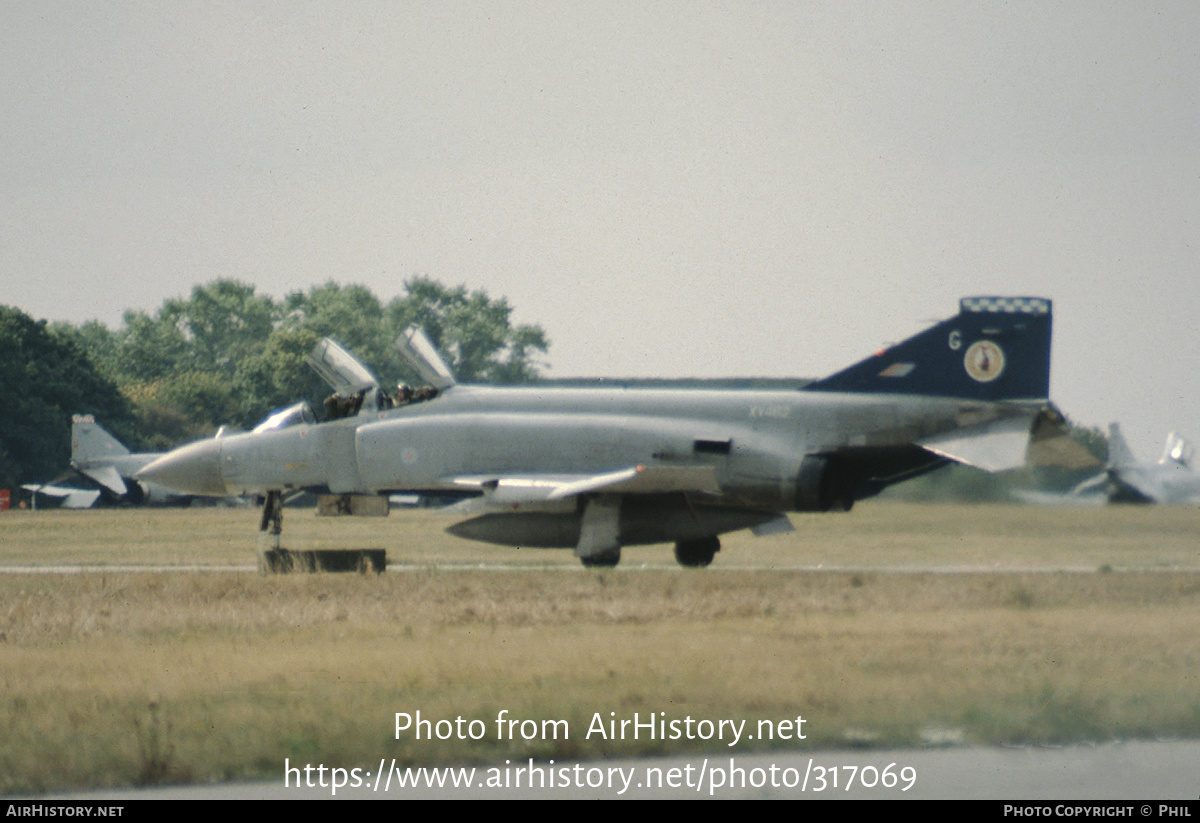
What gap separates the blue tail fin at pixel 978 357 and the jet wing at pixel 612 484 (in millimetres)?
3099

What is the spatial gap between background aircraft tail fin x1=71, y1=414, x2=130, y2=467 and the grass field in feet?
107

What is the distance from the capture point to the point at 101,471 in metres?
50.8

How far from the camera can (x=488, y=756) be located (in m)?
7.09

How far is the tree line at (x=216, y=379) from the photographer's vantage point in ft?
171

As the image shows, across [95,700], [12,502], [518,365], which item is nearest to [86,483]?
[12,502]

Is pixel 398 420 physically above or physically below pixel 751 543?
above

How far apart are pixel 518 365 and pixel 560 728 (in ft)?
146

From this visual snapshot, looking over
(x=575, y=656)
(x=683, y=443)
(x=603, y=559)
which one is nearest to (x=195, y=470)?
(x=603, y=559)

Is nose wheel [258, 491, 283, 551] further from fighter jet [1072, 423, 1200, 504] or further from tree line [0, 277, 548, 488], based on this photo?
tree line [0, 277, 548, 488]

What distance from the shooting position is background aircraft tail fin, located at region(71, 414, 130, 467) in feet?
169

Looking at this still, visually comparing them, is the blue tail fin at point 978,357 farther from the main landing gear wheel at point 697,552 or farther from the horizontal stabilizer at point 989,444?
the main landing gear wheel at point 697,552

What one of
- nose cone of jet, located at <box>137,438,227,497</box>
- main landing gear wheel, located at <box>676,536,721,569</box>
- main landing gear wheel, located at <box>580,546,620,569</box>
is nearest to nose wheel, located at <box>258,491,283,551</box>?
nose cone of jet, located at <box>137,438,227,497</box>

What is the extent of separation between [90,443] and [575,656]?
45659 millimetres

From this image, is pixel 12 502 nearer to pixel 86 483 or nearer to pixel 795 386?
pixel 86 483
